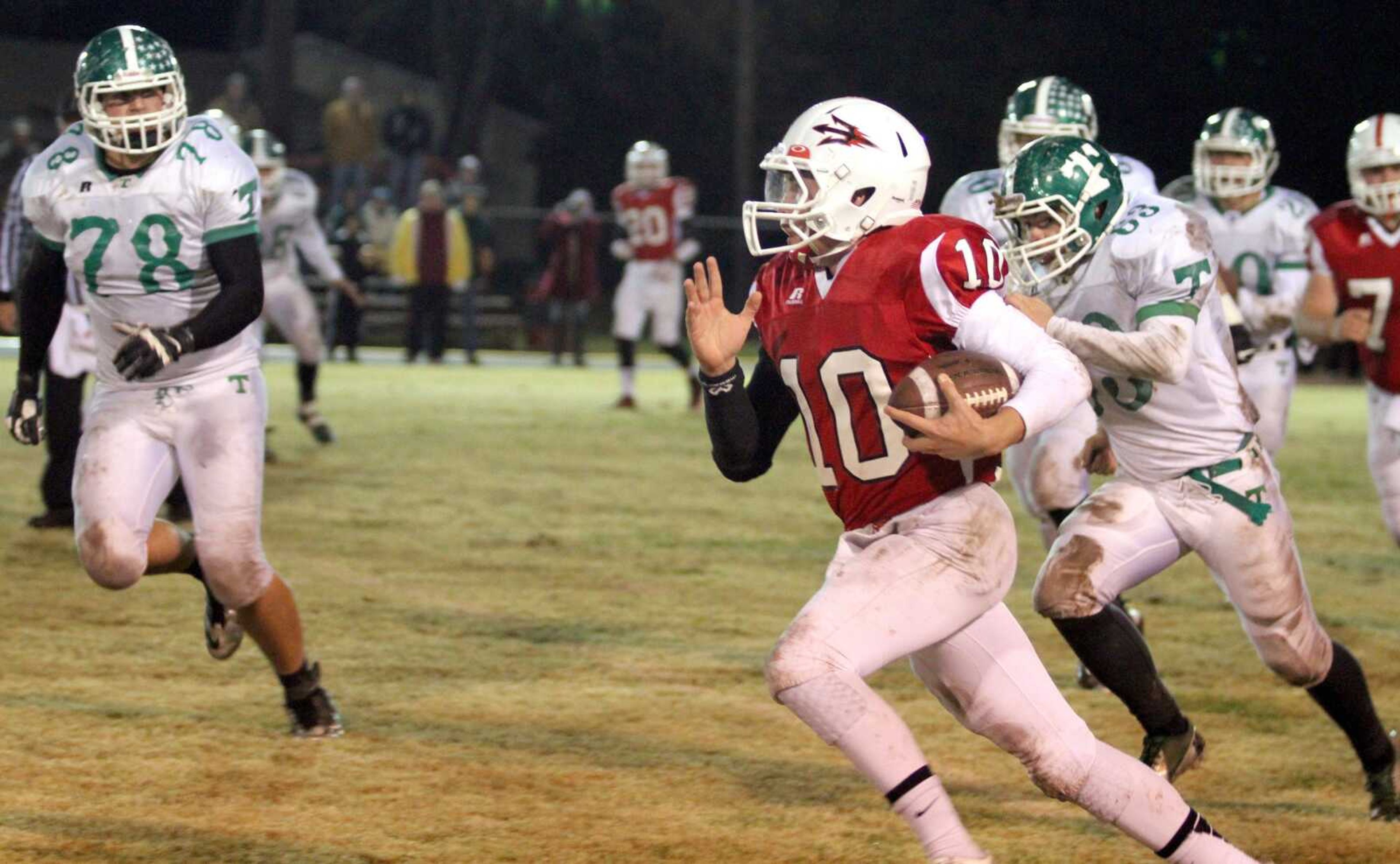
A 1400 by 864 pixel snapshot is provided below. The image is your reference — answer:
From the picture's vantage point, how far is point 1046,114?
6.36m

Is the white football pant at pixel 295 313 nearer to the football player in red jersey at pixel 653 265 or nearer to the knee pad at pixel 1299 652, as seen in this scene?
the football player in red jersey at pixel 653 265

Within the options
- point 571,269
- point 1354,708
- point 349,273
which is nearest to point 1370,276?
point 1354,708

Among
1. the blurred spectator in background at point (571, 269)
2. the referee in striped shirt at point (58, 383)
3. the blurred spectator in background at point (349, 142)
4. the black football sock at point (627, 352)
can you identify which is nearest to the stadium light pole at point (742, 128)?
the blurred spectator in background at point (571, 269)

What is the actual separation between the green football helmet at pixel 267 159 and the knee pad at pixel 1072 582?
725cm

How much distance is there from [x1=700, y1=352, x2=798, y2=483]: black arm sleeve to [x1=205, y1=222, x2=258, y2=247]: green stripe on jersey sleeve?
1.69 m

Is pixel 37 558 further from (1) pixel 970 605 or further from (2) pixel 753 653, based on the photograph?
(1) pixel 970 605

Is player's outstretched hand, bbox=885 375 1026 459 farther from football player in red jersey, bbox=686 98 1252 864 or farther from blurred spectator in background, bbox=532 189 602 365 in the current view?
blurred spectator in background, bbox=532 189 602 365

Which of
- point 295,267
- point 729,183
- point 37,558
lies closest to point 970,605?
point 37,558

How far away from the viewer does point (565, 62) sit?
37.2 m

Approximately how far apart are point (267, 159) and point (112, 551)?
636 centimetres

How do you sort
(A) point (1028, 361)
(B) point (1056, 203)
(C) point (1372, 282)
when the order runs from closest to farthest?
(A) point (1028, 361)
(B) point (1056, 203)
(C) point (1372, 282)

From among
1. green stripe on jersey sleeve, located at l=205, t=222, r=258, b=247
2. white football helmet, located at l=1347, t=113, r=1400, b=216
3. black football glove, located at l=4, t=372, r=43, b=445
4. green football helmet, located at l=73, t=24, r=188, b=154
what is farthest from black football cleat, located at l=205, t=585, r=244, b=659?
white football helmet, located at l=1347, t=113, r=1400, b=216

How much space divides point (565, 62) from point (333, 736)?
32.8 meters

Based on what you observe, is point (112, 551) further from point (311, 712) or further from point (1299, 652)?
point (1299, 652)
